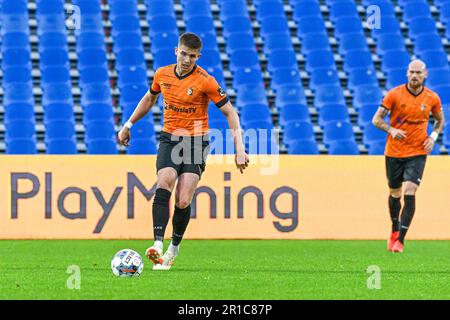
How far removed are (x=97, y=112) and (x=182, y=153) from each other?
9.21 metres

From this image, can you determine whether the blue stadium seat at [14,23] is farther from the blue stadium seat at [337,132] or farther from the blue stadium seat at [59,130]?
the blue stadium seat at [337,132]

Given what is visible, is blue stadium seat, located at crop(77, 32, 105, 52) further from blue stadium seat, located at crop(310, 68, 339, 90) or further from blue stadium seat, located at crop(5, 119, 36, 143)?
blue stadium seat, located at crop(310, 68, 339, 90)

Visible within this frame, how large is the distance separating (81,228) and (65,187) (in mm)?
609

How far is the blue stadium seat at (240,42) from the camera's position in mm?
19806

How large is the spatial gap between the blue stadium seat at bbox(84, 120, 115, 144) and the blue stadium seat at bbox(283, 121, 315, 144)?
9.84 feet

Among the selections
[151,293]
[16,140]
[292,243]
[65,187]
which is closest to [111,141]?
[16,140]

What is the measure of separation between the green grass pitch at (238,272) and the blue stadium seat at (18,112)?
172 inches

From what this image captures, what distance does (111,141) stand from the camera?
677 inches

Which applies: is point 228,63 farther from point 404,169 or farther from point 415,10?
point 404,169

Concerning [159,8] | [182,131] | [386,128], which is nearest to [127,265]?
[182,131]

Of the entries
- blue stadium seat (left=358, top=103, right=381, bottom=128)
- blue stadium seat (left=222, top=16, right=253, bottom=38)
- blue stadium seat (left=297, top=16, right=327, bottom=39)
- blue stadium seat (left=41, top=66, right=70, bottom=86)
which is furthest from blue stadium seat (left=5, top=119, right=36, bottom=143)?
blue stadium seat (left=297, top=16, right=327, bottom=39)

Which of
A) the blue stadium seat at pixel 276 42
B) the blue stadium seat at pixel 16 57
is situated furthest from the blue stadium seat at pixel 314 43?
the blue stadium seat at pixel 16 57

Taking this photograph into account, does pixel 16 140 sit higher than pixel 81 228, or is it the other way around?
pixel 16 140

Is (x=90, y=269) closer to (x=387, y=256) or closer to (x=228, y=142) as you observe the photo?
(x=387, y=256)
